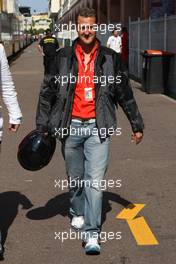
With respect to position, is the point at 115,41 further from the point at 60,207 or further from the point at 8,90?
the point at 8,90

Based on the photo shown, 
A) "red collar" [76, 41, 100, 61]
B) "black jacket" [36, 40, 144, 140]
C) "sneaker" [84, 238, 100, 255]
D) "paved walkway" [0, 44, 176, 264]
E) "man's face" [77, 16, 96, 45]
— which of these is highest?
"man's face" [77, 16, 96, 45]

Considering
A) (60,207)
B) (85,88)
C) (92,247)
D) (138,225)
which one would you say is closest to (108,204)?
(60,207)

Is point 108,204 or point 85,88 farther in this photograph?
point 108,204

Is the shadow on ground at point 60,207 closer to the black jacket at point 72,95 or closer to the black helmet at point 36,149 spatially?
the black helmet at point 36,149

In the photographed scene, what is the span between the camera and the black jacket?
428cm

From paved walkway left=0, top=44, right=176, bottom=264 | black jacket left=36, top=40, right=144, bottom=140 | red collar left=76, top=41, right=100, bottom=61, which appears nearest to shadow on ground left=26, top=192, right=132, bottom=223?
paved walkway left=0, top=44, right=176, bottom=264

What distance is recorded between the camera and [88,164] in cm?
444

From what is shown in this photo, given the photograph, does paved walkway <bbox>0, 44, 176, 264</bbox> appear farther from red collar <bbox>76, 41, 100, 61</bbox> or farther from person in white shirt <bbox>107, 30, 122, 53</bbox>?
person in white shirt <bbox>107, 30, 122, 53</bbox>

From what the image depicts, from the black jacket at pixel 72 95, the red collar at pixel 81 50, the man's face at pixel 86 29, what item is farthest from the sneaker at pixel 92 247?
the man's face at pixel 86 29

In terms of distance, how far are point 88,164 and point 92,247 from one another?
0.65m

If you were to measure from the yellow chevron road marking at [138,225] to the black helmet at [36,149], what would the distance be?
104 cm

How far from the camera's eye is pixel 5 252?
4520 millimetres

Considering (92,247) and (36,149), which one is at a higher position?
(36,149)

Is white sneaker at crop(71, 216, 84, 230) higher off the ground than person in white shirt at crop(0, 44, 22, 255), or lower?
lower
